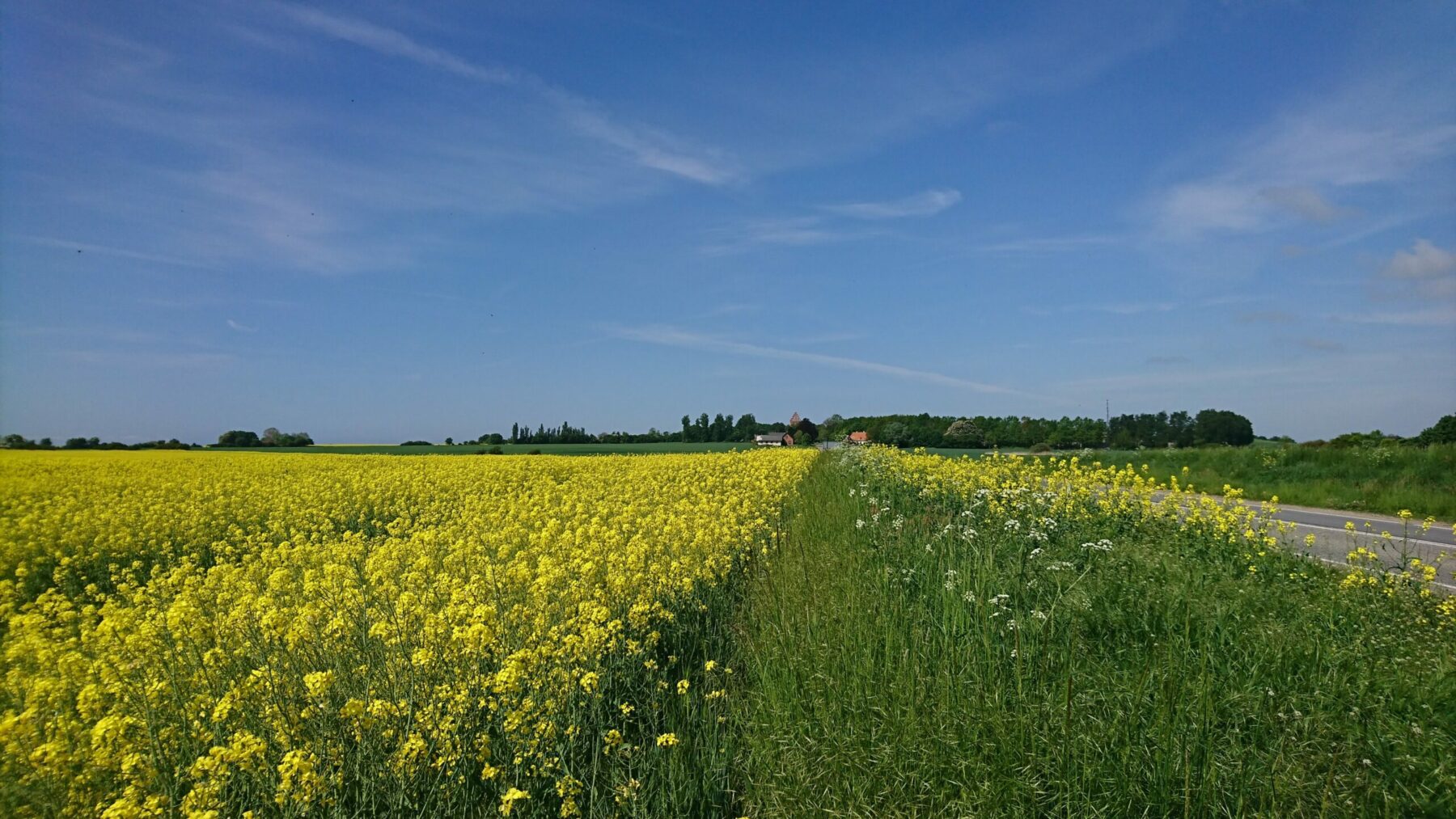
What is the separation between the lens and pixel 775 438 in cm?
5300

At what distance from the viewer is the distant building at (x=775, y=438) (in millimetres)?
50188

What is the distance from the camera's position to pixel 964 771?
3596 millimetres

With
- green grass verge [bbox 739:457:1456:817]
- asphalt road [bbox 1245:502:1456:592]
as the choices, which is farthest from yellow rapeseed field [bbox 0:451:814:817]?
asphalt road [bbox 1245:502:1456:592]

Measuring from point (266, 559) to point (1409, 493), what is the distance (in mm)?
22136

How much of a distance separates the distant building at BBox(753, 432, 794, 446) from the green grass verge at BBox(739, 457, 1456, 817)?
4325cm

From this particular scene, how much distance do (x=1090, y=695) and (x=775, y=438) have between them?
161 feet

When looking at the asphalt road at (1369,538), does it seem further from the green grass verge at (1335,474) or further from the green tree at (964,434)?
the green tree at (964,434)

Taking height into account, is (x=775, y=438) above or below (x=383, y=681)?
above

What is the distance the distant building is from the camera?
5019 cm

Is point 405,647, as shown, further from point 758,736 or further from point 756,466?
point 756,466

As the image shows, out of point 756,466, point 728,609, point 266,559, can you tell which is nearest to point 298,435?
point 756,466

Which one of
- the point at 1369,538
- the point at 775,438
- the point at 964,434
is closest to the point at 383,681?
the point at 1369,538

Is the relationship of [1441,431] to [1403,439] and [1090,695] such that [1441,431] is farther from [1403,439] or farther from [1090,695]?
[1090,695]

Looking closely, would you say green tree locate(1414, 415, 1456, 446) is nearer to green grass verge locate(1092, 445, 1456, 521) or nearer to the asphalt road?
green grass verge locate(1092, 445, 1456, 521)
